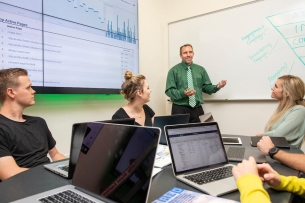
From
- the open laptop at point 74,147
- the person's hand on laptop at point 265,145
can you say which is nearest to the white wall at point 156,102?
the open laptop at point 74,147

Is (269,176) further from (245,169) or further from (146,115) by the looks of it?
(146,115)

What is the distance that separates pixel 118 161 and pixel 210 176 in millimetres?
392

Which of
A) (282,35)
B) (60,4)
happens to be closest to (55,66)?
(60,4)

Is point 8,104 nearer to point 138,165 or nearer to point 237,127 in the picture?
point 138,165

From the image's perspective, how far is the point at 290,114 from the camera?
168 cm

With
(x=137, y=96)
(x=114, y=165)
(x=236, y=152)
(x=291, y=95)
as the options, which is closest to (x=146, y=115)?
(x=137, y=96)

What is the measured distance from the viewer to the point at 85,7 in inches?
95.0

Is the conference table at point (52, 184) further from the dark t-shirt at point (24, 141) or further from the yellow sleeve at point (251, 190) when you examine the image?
the dark t-shirt at point (24, 141)

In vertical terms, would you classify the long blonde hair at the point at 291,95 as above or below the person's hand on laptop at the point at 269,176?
above

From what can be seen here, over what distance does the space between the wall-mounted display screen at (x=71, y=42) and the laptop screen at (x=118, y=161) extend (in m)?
1.39

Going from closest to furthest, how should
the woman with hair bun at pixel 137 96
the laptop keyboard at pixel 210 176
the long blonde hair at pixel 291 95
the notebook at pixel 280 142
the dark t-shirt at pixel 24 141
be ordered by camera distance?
the laptop keyboard at pixel 210 176 → the dark t-shirt at pixel 24 141 → the notebook at pixel 280 142 → the long blonde hair at pixel 291 95 → the woman with hair bun at pixel 137 96

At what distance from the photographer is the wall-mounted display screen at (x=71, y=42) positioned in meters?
1.90

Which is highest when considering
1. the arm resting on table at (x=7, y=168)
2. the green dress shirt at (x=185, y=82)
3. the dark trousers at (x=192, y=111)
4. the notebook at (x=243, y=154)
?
the green dress shirt at (x=185, y=82)

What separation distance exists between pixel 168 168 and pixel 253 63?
7.20ft
